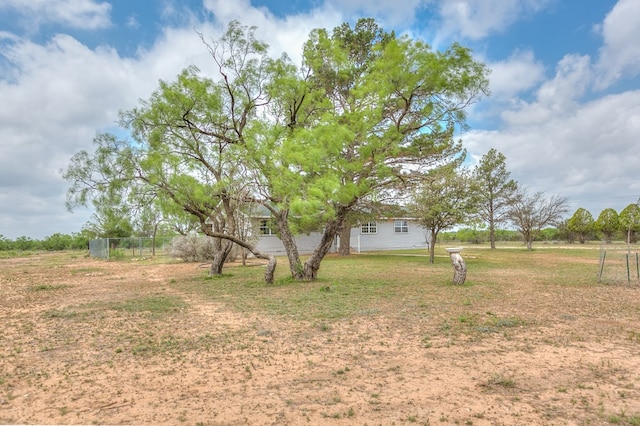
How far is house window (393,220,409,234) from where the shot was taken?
34406mm

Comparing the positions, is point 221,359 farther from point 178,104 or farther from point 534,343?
point 178,104

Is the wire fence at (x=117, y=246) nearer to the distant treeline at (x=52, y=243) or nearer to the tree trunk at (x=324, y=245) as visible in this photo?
the distant treeline at (x=52, y=243)

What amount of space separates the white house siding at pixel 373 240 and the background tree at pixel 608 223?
1864cm

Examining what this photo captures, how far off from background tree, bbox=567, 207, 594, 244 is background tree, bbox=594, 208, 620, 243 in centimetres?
107

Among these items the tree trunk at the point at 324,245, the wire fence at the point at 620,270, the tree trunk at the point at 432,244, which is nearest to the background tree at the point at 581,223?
the tree trunk at the point at 432,244

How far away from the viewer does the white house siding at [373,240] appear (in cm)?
2919

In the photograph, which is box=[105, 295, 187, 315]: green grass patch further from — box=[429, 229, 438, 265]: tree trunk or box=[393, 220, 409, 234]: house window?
box=[393, 220, 409, 234]: house window

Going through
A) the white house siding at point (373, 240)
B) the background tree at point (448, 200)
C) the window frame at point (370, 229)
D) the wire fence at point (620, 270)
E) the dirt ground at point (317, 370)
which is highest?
A: the background tree at point (448, 200)

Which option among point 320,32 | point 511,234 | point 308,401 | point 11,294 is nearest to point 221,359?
point 308,401

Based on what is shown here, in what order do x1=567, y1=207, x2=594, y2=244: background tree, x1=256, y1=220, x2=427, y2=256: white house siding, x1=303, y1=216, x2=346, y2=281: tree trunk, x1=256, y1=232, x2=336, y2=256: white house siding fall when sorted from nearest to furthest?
x1=303, y1=216, x2=346, y2=281: tree trunk → x1=256, y1=232, x2=336, y2=256: white house siding → x1=256, y1=220, x2=427, y2=256: white house siding → x1=567, y1=207, x2=594, y2=244: background tree

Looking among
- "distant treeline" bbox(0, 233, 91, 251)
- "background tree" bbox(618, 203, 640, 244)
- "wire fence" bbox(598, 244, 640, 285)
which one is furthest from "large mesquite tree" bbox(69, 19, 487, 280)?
"distant treeline" bbox(0, 233, 91, 251)

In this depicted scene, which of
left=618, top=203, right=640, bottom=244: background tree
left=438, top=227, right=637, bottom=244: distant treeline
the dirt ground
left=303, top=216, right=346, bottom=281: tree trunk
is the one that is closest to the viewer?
the dirt ground

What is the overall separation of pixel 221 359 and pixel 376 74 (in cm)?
893

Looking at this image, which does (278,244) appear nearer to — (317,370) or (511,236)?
(317,370)
